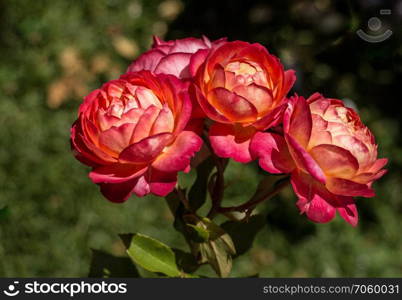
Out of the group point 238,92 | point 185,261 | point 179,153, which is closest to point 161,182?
point 179,153

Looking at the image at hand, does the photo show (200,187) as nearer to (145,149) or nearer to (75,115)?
(145,149)

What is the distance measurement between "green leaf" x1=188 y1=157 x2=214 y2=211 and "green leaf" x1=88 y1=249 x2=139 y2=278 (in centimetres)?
19

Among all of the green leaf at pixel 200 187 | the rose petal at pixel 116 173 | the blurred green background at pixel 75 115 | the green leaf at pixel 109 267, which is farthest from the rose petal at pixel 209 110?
the blurred green background at pixel 75 115

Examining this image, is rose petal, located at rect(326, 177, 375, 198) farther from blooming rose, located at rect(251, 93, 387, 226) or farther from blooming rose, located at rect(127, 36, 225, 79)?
blooming rose, located at rect(127, 36, 225, 79)

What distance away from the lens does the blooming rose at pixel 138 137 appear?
75 cm

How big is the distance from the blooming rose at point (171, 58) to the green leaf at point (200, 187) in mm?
200

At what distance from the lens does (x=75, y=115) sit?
2.28 metres

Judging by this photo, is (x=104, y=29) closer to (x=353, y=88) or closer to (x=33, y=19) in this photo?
(x=33, y=19)

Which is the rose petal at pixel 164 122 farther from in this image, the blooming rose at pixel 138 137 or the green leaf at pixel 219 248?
the green leaf at pixel 219 248

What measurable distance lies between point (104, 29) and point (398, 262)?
1.46 metres

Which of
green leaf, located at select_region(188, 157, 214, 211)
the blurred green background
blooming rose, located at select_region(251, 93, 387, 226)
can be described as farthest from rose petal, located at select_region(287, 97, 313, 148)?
the blurred green background

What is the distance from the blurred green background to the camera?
1695 millimetres

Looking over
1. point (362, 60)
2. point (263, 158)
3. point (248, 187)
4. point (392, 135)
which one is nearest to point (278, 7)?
point (362, 60)

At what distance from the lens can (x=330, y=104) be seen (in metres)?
0.83
